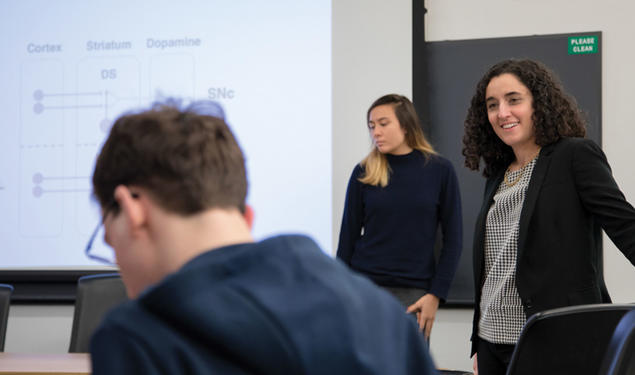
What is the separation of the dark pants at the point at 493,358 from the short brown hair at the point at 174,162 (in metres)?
1.27

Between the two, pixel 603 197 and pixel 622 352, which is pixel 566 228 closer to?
pixel 603 197

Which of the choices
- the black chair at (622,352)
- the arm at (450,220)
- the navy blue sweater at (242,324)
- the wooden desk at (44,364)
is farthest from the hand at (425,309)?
the navy blue sweater at (242,324)

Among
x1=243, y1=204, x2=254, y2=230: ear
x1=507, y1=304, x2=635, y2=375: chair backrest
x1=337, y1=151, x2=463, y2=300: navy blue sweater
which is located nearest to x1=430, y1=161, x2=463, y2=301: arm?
x1=337, y1=151, x2=463, y2=300: navy blue sweater

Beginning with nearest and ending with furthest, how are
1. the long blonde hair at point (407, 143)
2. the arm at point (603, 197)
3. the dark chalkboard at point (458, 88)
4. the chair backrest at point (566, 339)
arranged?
the chair backrest at point (566, 339), the arm at point (603, 197), the long blonde hair at point (407, 143), the dark chalkboard at point (458, 88)

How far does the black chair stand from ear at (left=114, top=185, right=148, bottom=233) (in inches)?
25.8

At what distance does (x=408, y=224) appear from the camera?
268 centimetres

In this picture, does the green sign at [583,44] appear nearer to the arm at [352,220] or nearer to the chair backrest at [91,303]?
the arm at [352,220]

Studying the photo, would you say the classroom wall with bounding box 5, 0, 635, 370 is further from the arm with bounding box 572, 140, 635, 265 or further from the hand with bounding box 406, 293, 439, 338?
the arm with bounding box 572, 140, 635, 265

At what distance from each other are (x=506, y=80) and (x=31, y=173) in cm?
270

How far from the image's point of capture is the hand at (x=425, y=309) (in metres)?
2.62

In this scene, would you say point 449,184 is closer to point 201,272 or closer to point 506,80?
point 506,80

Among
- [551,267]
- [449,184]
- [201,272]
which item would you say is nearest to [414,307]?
[449,184]

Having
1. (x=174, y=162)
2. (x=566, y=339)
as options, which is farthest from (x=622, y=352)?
(x=174, y=162)

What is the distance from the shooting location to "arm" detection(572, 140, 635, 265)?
1576 mm
